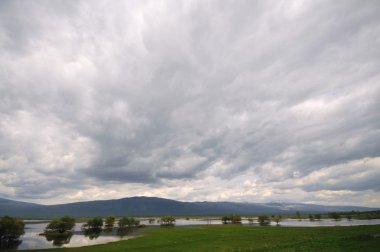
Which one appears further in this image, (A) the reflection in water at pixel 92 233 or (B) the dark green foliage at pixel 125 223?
(B) the dark green foliage at pixel 125 223

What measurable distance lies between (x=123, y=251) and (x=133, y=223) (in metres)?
140

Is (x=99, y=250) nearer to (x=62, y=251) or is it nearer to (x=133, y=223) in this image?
(x=62, y=251)

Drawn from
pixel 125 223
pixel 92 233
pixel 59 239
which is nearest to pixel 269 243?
pixel 59 239

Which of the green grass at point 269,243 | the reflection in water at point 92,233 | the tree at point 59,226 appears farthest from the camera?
the tree at point 59,226

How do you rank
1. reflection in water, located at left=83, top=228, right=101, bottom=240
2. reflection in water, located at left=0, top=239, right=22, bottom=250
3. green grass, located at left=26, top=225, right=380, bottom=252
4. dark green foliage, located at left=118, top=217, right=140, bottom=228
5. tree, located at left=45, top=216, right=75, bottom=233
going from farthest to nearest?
dark green foliage, located at left=118, top=217, right=140, bottom=228
tree, located at left=45, top=216, right=75, bottom=233
reflection in water, located at left=83, top=228, right=101, bottom=240
reflection in water, located at left=0, top=239, right=22, bottom=250
green grass, located at left=26, top=225, right=380, bottom=252

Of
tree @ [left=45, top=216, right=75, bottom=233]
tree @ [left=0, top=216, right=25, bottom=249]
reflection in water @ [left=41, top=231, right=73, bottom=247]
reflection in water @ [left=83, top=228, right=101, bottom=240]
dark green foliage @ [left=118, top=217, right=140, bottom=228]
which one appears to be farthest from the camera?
dark green foliage @ [left=118, top=217, right=140, bottom=228]

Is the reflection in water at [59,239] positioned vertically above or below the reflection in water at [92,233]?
below

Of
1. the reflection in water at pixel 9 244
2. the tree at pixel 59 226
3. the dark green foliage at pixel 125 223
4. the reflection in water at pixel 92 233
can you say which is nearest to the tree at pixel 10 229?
the reflection in water at pixel 9 244

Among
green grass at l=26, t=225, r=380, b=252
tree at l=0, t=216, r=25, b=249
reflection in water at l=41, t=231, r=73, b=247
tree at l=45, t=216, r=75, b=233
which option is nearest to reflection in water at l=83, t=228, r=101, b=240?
reflection in water at l=41, t=231, r=73, b=247

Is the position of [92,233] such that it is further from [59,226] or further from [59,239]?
[59,239]

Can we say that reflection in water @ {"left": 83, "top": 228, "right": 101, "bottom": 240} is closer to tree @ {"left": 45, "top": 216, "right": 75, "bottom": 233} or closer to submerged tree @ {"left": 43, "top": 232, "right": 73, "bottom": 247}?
submerged tree @ {"left": 43, "top": 232, "right": 73, "bottom": 247}

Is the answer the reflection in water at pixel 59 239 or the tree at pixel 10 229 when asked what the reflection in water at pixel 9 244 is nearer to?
the tree at pixel 10 229

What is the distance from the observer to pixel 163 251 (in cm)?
5731

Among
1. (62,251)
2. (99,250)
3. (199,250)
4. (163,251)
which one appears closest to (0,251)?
(62,251)
